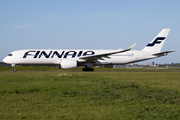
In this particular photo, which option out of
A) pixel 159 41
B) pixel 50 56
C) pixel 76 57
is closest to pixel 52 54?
pixel 50 56

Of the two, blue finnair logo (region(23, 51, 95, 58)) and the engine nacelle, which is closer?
the engine nacelle

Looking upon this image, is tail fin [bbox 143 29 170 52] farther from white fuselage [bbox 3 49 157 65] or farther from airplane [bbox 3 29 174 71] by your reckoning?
white fuselage [bbox 3 49 157 65]

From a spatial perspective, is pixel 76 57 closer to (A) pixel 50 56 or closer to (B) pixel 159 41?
(A) pixel 50 56

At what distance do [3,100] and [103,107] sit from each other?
389 centimetres

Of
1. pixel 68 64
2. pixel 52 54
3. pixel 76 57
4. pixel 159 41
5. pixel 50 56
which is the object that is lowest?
pixel 68 64

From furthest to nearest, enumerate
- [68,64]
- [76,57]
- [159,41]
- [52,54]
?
[159,41], [76,57], [52,54], [68,64]

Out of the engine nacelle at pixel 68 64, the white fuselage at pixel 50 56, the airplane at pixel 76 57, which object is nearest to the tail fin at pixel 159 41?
the airplane at pixel 76 57

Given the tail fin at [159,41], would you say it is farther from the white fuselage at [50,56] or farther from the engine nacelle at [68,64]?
the engine nacelle at [68,64]

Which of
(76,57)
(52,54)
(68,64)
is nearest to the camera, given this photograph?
(68,64)

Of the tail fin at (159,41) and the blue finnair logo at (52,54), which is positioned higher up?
the tail fin at (159,41)

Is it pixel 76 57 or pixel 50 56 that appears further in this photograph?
pixel 76 57

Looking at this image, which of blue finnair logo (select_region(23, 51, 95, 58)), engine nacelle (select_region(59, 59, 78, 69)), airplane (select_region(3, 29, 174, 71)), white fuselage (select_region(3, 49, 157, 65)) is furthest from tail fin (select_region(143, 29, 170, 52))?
engine nacelle (select_region(59, 59, 78, 69))

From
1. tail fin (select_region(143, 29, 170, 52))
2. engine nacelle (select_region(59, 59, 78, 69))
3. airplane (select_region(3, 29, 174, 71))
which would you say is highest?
tail fin (select_region(143, 29, 170, 52))

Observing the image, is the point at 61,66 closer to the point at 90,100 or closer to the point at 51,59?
the point at 51,59
